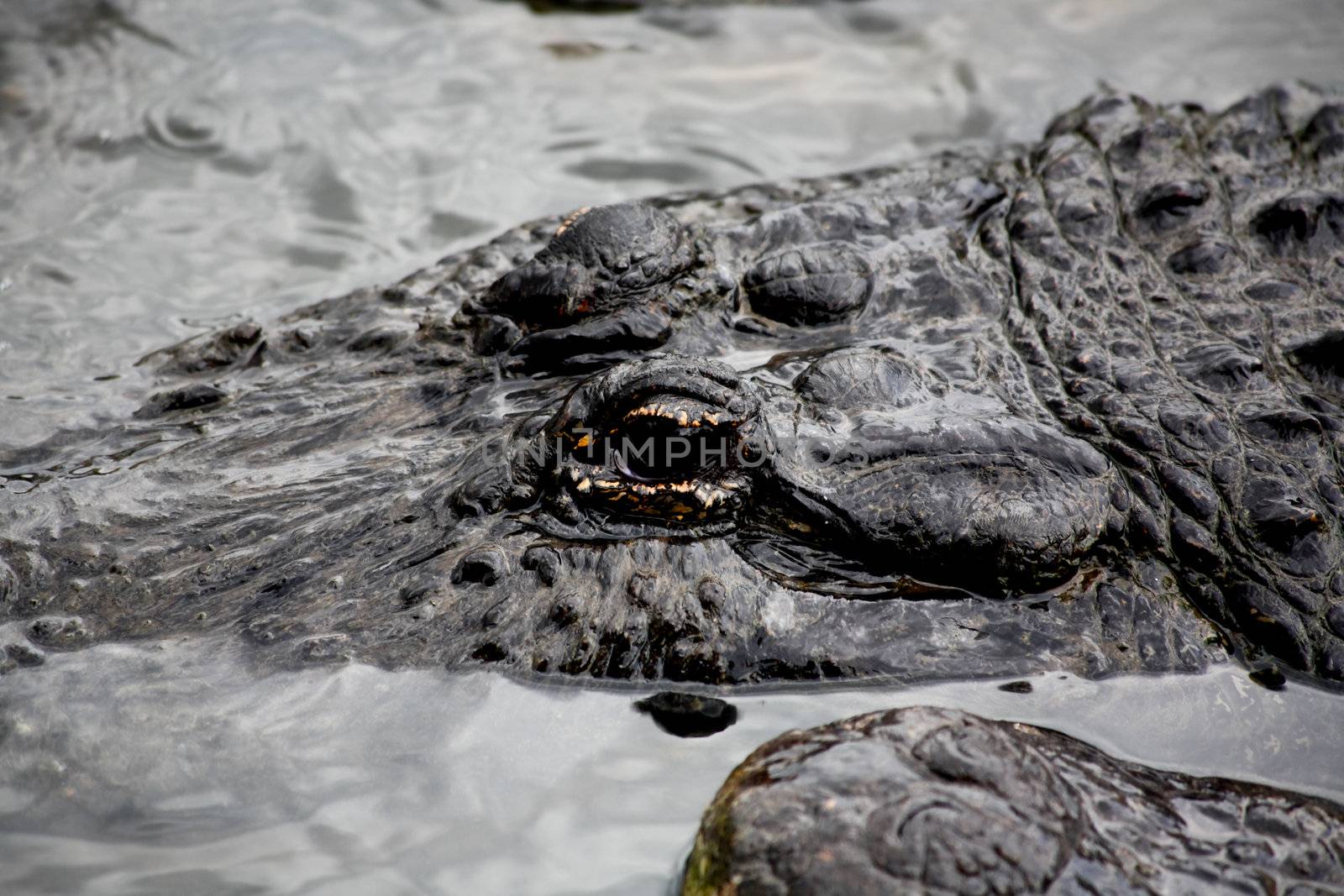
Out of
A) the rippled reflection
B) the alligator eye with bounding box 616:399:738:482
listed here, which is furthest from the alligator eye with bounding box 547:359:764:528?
the rippled reflection

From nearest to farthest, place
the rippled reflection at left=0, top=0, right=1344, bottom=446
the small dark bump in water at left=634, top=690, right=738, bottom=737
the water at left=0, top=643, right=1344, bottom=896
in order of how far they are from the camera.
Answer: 1. the water at left=0, top=643, right=1344, bottom=896
2. the small dark bump in water at left=634, top=690, right=738, bottom=737
3. the rippled reflection at left=0, top=0, right=1344, bottom=446

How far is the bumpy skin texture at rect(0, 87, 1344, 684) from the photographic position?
2770mm

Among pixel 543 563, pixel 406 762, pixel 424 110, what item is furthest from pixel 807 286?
pixel 424 110

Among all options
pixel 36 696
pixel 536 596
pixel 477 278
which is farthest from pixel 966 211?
pixel 36 696

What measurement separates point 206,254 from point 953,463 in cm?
354

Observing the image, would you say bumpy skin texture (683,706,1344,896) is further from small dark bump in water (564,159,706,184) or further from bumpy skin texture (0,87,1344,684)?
small dark bump in water (564,159,706,184)

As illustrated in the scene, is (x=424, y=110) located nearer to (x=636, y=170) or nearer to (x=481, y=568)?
(x=636, y=170)

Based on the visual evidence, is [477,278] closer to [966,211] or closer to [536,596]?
[536,596]

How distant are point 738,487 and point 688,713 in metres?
0.58

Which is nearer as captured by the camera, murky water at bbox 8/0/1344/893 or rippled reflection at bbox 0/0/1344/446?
murky water at bbox 8/0/1344/893

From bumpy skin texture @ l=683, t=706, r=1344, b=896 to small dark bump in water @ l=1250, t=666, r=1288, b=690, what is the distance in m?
0.37

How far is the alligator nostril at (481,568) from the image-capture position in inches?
109

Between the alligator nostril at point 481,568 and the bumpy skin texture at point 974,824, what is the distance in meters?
0.77

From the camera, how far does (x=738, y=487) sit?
286 centimetres
